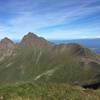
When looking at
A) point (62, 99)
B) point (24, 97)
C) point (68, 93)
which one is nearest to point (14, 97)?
point (24, 97)

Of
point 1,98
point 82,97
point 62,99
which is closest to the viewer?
point 1,98

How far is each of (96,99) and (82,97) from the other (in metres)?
1.74

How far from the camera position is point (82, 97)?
A: 25.3 m

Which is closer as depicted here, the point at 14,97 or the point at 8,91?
the point at 14,97

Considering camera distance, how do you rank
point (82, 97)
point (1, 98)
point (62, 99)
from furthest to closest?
point (82, 97), point (62, 99), point (1, 98)

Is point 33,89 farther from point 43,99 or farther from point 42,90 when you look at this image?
point 43,99

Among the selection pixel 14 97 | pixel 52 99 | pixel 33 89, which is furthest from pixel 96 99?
pixel 14 97

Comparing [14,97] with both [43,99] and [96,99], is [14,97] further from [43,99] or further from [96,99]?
[96,99]

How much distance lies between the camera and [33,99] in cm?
2252

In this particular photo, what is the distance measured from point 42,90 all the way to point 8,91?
13.4 ft

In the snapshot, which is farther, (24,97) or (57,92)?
(57,92)

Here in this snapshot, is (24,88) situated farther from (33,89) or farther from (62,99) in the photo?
(62,99)

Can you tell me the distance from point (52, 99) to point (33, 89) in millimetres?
3624

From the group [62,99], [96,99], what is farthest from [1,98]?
[96,99]
